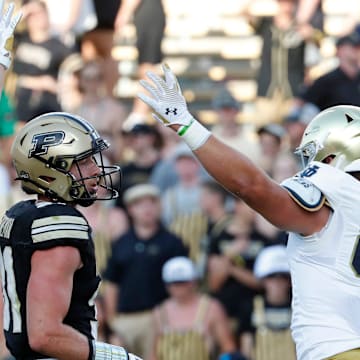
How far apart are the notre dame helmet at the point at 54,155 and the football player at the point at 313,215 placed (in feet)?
1.10

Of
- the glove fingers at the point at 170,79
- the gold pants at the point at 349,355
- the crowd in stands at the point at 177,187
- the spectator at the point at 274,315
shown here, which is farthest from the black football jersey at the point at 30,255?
the spectator at the point at 274,315

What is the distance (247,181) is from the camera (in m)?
5.37

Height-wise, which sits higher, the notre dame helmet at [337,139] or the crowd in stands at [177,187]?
the notre dame helmet at [337,139]

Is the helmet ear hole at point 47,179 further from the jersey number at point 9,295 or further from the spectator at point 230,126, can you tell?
the spectator at point 230,126

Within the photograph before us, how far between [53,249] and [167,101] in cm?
86

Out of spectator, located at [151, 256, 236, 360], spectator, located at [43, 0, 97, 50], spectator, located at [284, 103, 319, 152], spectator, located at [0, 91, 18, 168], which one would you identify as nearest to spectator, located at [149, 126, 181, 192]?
spectator, located at [284, 103, 319, 152]

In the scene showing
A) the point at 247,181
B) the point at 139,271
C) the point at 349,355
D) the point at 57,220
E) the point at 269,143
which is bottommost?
the point at 139,271

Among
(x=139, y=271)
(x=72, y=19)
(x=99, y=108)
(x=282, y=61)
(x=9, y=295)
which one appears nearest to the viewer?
(x=9, y=295)

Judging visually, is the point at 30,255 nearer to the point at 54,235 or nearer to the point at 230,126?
the point at 54,235

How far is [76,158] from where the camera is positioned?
545 centimetres

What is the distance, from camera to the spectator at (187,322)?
377 inches

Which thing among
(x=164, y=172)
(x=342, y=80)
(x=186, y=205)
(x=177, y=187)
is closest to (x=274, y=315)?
(x=186, y=205)

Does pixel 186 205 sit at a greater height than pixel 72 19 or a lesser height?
lesser

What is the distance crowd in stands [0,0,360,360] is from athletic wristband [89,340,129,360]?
3.78 metres
